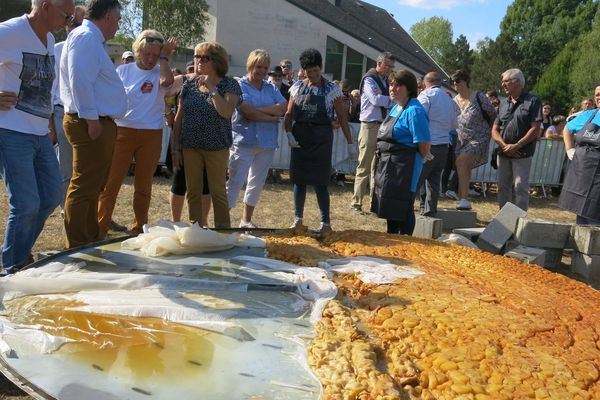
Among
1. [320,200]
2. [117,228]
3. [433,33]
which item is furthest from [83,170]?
[433,33]

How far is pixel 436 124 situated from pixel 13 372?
616 centimetres

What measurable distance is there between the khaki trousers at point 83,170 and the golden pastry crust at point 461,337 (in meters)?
1.74

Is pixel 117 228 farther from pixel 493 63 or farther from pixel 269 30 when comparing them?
pixel 493 63

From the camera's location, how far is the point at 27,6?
1220 inches

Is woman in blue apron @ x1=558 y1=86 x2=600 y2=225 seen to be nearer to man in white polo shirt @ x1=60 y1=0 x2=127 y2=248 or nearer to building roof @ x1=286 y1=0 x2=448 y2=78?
man in white polo shirt @ x1=60 y1=0 x2=127 y2=248

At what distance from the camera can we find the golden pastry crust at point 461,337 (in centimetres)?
234

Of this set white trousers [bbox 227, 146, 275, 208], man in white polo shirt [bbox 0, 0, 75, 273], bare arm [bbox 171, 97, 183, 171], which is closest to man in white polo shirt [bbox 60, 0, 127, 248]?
man in white polo shirt [bbox 0, 0, 75, 273]

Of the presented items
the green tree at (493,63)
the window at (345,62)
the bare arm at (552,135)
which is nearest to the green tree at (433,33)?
the green tree at (493,63)

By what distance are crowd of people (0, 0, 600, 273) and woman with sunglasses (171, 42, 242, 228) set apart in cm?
1

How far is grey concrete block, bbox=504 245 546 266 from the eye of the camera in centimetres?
559

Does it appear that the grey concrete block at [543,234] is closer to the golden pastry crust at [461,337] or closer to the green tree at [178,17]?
the golden pastry crust at [461,337]

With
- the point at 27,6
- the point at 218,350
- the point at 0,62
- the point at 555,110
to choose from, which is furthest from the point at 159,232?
the point at 555,110

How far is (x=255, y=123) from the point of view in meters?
6.02

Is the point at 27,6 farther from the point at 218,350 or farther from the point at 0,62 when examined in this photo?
the point at 218,350
